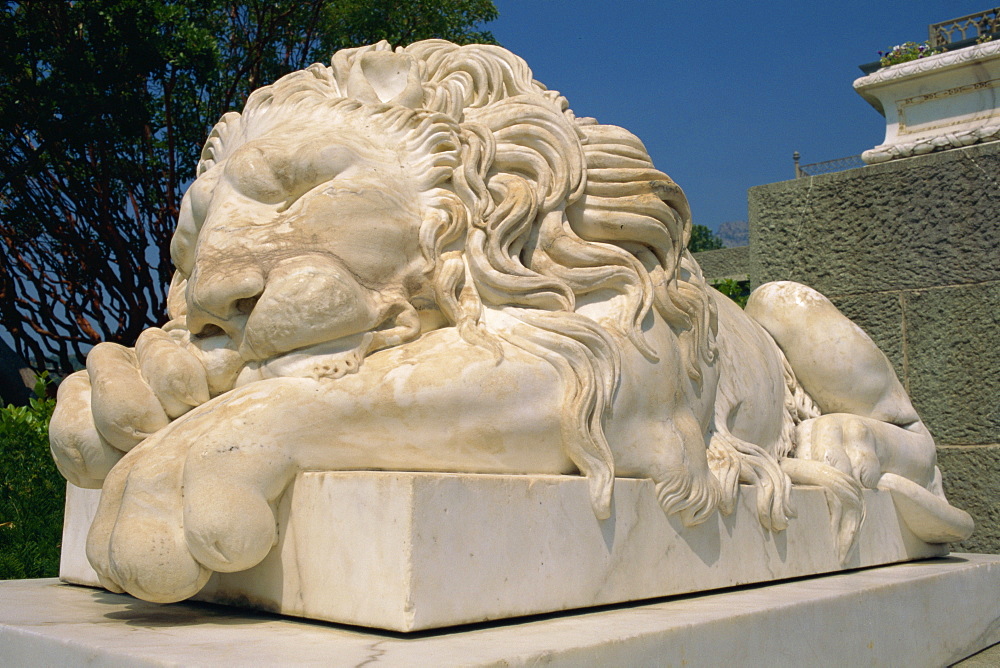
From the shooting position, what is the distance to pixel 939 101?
19.2 feet

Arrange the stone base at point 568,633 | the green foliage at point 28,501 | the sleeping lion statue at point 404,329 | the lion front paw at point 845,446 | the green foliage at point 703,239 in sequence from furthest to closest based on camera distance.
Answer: the green foliage at point 703,239, the green foliage at point 28,501, the lion front paw at point 845,446, the sleeping lion statue at point 404,329, the stone base at point 568,633

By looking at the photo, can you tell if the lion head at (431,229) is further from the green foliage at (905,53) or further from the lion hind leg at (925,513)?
the green foliage at (905,53)

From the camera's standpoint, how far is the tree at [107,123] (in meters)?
8.62

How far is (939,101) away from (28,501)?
17.9 ft

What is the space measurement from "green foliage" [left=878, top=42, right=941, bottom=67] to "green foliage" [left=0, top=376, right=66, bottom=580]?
5.59 metres

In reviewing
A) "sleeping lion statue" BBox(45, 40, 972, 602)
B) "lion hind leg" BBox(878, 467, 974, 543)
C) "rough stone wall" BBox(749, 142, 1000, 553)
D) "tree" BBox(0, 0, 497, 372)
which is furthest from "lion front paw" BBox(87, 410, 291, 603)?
→ "tree" BBox(0, 0, 497, 372)

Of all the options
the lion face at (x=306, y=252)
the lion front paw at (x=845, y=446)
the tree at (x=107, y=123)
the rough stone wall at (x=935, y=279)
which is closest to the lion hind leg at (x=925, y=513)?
the lion front paw at (x=845, y=446)

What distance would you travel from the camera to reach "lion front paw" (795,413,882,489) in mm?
3316

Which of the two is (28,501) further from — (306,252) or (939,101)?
(939,101)

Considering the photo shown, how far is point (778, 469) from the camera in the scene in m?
2.95

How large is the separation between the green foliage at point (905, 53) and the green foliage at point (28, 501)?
559 centimetres

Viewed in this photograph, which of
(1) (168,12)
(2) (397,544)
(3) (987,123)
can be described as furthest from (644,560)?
(1) (168,12)

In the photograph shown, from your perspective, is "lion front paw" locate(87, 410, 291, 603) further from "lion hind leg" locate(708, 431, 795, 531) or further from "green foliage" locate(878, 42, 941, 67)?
"green foliage" locate(878, 42, 941, 67)

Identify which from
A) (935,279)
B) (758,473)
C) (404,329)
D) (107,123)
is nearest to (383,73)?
(404,329)
